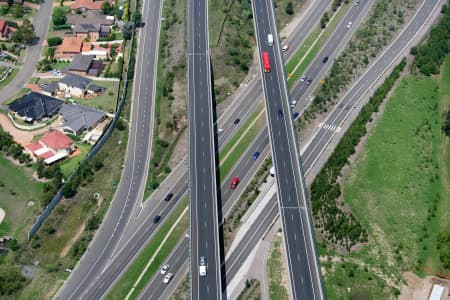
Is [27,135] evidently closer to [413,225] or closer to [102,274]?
[102,274]

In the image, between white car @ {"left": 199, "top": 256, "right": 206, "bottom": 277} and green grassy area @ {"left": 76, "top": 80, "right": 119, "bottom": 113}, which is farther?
green grassy area @ {"left": 76, "top": 80, "right": 119, "bottom": 113}

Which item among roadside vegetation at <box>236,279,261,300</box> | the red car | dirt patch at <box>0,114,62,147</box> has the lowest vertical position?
roadside vegetation at <box>236,279,261,300</box>

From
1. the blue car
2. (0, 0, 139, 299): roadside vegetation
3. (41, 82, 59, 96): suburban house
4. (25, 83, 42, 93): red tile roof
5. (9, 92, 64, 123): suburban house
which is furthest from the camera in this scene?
(25, 83, 42, 93): red tile roof

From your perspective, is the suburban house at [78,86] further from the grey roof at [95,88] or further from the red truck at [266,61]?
the red truck at [266,61]

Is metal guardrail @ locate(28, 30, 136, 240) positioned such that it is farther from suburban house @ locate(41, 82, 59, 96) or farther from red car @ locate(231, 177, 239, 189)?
red car @ locate(231, 177, 239, 189)

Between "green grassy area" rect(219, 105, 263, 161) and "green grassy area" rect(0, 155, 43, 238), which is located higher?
"green grassy area" rect(219, 105, 263, 161)

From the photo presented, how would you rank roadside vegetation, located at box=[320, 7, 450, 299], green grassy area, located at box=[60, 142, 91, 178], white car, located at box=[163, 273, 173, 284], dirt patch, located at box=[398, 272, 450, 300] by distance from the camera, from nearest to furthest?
dirt patch, located at box=[398, 272, 450, 300] < white car, located at box=[163, 273, 173, 284] < roadside vegetation, located at box=[320, 7, 450, 299] < green grassy area, located at box=[60, 142, 91, 178]

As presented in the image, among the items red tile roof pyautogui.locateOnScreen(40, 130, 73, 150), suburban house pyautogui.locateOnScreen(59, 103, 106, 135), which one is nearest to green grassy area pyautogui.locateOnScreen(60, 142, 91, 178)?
red tile roof pyautogui.locateOnScreen(40, 130, 73, 150)

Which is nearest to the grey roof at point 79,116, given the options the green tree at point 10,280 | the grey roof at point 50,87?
the grey roof at point 50,87
